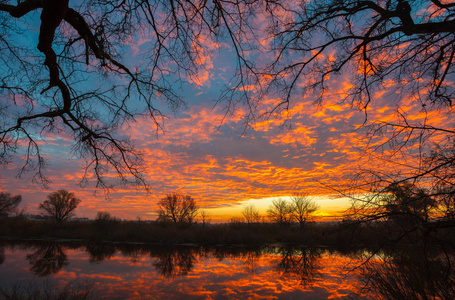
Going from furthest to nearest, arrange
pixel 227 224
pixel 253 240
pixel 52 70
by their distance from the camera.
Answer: pixel 227 224, pixel 253 240, pixel 52 70

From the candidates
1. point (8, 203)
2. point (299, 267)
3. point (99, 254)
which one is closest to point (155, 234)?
point (99, 254)

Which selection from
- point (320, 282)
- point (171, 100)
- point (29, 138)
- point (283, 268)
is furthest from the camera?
point (283, 268)

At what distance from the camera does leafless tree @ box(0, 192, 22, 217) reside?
47.5 m

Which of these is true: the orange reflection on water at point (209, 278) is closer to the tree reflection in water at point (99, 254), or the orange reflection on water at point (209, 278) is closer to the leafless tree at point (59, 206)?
the tree reflection in water at point (99, 254)

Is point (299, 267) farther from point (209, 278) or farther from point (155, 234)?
point (155, 234)

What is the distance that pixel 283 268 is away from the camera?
15.3 meters

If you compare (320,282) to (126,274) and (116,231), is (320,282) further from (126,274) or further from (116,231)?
(116,231)

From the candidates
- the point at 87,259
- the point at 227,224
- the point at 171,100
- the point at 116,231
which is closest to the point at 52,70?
the point at 171,100

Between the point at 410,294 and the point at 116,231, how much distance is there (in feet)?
118

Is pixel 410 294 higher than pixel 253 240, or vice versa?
pixel 410 294

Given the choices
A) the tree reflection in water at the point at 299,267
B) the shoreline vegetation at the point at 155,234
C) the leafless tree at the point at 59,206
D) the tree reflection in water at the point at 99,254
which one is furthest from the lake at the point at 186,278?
the leafless tree at the point at 59,206

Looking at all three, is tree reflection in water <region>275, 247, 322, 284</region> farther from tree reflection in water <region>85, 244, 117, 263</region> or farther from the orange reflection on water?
tree reflection in water <region>85, 244, 117, 263</region>

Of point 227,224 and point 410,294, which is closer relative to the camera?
point 410,294

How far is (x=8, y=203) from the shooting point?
49.0 metres
